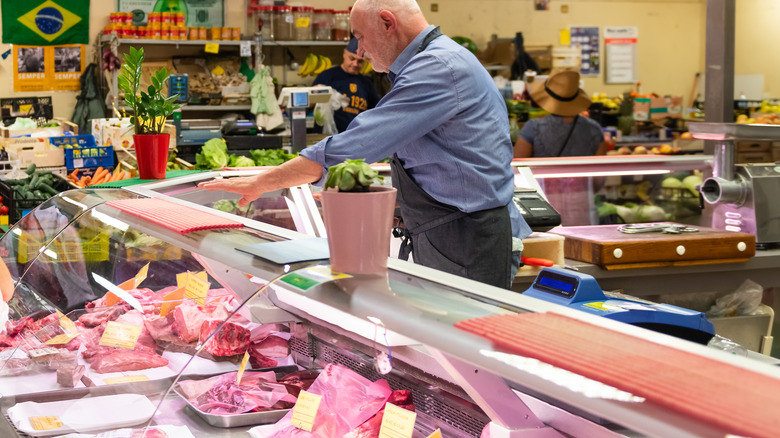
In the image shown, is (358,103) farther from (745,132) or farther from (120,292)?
(120,292)

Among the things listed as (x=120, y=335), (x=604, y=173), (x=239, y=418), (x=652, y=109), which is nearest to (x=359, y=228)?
(x=239, y=418)

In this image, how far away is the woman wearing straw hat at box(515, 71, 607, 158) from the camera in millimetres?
6520

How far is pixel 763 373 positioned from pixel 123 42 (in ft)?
30.7

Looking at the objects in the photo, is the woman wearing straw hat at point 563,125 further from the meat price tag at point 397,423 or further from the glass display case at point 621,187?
the meat price tag at point 397,423

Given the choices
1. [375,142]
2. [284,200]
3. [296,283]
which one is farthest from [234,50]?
[296,283]

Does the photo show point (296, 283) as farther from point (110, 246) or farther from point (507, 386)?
point (110, 246)

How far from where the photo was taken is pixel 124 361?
243cm

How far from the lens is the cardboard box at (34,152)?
622 centimetres

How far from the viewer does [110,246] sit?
112 inches

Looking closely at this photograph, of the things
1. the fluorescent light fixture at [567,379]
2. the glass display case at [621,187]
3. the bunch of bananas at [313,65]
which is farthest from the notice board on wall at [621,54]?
the fluorescent light fixture at [567,379]

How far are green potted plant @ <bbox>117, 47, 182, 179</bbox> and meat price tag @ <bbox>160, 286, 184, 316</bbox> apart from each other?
1.15m

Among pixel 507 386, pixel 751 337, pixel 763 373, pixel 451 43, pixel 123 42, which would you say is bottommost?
pixel 751 337

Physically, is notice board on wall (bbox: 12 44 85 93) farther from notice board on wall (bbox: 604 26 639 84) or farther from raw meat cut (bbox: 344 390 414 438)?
raw meat cut (bbox: 344 390 414 438)

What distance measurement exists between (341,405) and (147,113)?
186 cm
